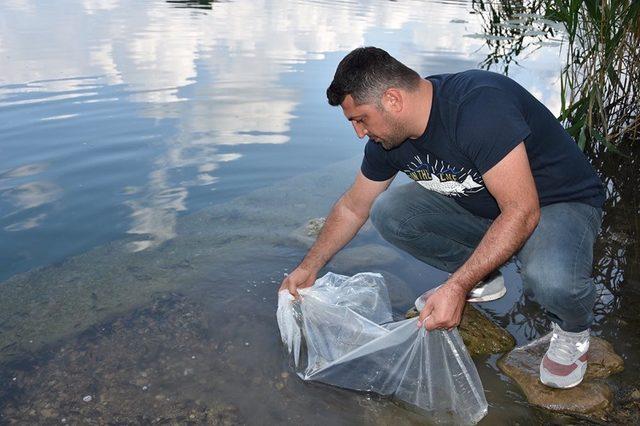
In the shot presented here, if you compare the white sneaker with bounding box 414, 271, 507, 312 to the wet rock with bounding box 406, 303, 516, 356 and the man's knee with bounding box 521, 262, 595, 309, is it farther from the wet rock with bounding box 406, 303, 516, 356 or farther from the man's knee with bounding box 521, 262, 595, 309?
the man's knee with bounding box 521, 262, 595, 309

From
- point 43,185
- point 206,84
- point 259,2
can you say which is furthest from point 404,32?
point 43,185

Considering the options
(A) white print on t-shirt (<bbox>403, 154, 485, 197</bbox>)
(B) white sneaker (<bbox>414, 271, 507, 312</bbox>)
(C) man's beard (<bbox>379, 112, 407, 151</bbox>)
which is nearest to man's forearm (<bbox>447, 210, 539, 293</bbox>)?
(A) white print on t-shirt (<bbox>403, 154, 485, 197</bbox>)

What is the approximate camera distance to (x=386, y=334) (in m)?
2.40

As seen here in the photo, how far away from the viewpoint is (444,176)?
267 centimetres

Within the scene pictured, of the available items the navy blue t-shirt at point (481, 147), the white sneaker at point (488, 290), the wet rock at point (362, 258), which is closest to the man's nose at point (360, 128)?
the navy blue t-shirt at point (481, 147)

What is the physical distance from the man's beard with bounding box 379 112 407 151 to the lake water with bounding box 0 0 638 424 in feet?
3.55

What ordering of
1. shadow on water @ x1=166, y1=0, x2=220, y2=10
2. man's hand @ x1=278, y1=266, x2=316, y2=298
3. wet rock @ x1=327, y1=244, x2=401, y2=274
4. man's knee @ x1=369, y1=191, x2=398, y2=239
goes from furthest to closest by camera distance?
shadow on water @ x1=166, y1=0, x2=220, y2=10 < wet rock @ x1=327, y1=244, x2=401, y2=274 < man's knee @ x1=369, y1=191, x2=398, y2=239 < man's hand @ x1=278, y1=266, x2=316, y2=298

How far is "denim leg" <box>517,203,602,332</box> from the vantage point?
2.34 meters

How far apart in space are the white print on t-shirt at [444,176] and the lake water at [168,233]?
0.79 metres

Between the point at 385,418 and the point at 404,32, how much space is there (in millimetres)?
11682

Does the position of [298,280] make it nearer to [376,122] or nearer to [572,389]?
[376,122]

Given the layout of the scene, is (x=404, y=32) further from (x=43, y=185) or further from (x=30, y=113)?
(x=43, y=185)

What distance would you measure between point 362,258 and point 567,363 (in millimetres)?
1496

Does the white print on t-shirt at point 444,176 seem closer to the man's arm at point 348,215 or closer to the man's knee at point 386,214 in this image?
the man's arm at point 348,215
